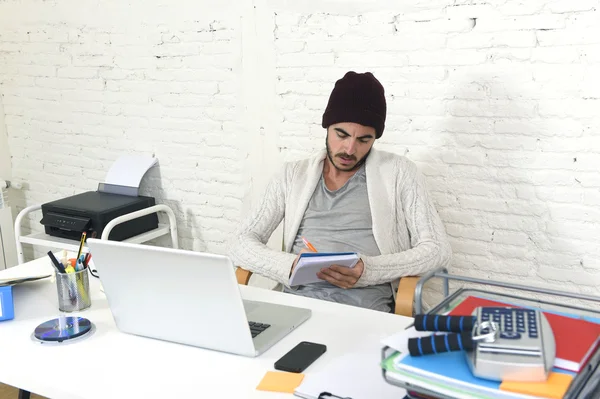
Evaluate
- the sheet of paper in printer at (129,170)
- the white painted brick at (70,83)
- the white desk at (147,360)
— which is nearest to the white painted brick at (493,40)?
the white desk at (147,360)

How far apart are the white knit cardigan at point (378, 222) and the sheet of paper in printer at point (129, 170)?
1.06m

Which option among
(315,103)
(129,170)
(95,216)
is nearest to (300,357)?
(315,103)

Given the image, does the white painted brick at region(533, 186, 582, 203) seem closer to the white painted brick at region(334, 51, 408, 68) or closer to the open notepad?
the white painted brick at region(334, 51, 408, 68)

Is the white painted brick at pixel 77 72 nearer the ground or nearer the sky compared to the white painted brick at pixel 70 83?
nearer the sky

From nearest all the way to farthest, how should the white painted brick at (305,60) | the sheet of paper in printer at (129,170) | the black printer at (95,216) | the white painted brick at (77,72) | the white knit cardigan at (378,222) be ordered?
the white knit cardigan at (378,222), the white painted brick at (305,60), the black printer at (95,216), the sheet of paper in printer at (129,170), the white painted brick at (77,72)

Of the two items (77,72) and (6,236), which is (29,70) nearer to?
(77,72)

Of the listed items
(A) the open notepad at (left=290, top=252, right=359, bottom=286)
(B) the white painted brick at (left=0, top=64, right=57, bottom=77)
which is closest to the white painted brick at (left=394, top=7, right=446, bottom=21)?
(A) the open notepad at (left=290, top=252, right=359, bottom=286)

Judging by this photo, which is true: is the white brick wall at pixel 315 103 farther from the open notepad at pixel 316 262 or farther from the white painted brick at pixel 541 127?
the open notepad at pixel 316 262

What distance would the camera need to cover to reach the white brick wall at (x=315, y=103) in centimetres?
242

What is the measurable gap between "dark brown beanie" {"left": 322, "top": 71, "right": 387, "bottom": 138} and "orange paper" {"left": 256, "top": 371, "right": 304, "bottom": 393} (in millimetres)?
1202

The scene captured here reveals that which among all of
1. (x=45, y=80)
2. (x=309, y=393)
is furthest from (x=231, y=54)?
(x=309, y=393)

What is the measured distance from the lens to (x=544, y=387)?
962 mm

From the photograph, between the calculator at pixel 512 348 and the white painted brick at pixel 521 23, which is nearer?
the calculator at pixel 512 348

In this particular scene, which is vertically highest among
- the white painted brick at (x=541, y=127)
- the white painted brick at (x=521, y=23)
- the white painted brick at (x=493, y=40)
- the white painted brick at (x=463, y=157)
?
the white painted brick at (x=521, y=23)
